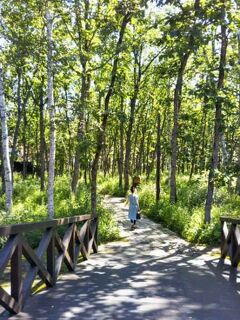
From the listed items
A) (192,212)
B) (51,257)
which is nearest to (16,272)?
(51,257)

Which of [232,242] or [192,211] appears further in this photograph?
[192,211]

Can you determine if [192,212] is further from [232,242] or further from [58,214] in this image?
[232,242]

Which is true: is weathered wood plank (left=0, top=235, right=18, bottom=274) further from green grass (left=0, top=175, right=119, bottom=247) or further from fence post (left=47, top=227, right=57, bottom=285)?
green grass (left=0, top=175, right=119, bottom=247)

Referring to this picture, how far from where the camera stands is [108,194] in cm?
2720

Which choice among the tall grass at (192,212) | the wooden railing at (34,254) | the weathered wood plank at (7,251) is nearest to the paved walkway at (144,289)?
the wooden railing at (34,254)

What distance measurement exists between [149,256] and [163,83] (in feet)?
64.1

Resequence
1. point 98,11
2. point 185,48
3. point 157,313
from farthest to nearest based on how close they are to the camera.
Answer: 1. point 98,11
2. point 185,48
3. point 157,313

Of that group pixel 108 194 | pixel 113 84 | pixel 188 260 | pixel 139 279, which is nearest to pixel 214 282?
pixel 139 279

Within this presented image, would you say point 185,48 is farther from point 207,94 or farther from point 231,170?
point 231,170

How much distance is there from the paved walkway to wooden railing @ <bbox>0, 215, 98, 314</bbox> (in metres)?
0.24

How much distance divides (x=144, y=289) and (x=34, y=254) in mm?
2029

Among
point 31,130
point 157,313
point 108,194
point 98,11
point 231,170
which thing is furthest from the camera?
point 31,130

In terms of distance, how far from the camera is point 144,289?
6512 mm

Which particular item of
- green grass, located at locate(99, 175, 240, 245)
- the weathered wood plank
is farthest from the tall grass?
the weathered wood plank
